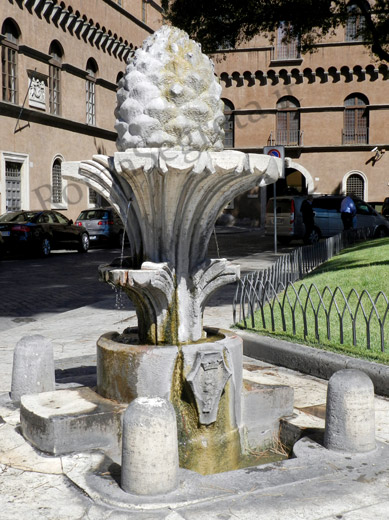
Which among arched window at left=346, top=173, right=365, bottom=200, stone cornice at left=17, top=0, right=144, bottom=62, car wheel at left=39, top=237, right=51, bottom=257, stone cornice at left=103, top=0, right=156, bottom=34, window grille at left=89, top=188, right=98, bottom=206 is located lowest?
car wheel at left=39, top=237, right=51, bottom=257

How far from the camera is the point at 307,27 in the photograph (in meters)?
23.2

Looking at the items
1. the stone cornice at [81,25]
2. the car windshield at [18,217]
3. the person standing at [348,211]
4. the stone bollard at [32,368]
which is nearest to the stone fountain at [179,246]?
the stone bollard at [32,368]

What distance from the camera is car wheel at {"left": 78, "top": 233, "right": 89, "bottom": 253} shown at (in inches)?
944

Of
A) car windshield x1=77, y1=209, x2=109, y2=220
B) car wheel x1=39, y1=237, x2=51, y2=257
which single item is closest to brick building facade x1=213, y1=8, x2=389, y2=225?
car windshield x1=77, y1=209, x2=109, y2=220

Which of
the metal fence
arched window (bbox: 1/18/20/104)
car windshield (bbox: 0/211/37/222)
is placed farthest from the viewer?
arched window (bbox: 1/18/20/104)

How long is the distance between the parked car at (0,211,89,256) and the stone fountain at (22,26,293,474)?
17.0 meters

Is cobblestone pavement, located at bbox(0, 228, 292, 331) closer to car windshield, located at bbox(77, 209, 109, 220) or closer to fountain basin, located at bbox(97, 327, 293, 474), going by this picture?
car windshield, located at bbox(77, 209, 109, 220)

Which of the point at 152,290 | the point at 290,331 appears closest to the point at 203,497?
the point at 152,290

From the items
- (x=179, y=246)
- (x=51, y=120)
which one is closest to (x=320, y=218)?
→ (x=51, y=120)

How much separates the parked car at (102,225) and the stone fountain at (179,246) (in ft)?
69.1

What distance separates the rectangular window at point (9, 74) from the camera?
26.2 m

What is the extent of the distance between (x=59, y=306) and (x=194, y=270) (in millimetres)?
6973

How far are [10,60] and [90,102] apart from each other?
7.35 m

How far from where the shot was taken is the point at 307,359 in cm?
648
